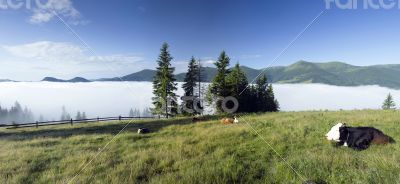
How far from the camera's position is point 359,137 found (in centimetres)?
1065

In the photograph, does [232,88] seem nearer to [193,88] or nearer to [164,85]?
[193,88]

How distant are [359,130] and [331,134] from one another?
1195 mm

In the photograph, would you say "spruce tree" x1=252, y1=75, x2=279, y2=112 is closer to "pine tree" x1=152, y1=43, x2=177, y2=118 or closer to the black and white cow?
"pine tree" x1=152, y1=43, x2=177, y2=118

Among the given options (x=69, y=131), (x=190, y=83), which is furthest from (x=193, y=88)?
(x=69, y=131)

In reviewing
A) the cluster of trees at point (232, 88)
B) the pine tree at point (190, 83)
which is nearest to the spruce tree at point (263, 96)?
the cluster of trees at point (232, 88)

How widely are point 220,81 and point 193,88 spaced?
6.20 metres

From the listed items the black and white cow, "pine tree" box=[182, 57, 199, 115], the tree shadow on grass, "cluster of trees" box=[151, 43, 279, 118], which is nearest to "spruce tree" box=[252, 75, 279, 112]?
"cluster of trees" box=[151, 43, 279, 118]

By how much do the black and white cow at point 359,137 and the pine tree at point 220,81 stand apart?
3506 cm

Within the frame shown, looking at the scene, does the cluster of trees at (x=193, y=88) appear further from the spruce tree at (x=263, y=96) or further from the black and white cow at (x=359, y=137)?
the black and white cow at (x=359, y=137)

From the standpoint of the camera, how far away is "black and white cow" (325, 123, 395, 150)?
10.4 m

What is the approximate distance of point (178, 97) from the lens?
155ft

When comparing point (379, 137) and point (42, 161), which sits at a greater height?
point (379, 137)

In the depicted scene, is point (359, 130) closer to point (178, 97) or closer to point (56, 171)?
point (56, 171)

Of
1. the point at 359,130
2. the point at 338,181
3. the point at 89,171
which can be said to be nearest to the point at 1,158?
the point at 89,171
